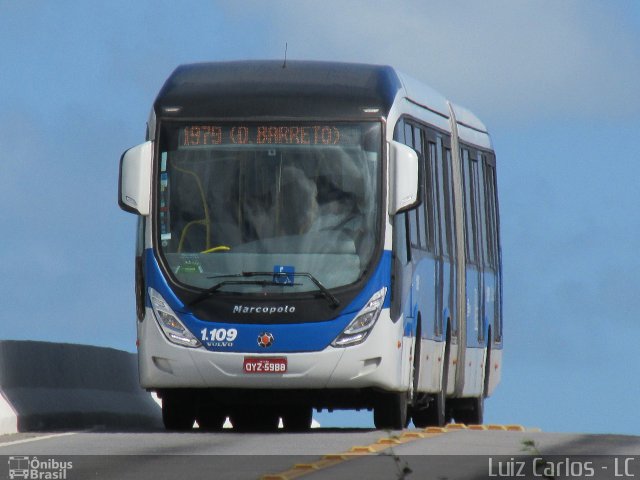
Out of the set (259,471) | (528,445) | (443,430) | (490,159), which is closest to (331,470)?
(259,471)

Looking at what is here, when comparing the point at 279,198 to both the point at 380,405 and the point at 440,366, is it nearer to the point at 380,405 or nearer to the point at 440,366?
the point at 380,405

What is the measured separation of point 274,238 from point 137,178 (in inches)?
59.3

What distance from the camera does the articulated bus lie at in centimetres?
2127

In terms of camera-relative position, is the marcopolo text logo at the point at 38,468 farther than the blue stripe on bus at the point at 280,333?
No

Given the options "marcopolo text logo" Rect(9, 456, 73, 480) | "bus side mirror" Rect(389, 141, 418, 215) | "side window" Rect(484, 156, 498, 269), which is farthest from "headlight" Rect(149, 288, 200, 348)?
"side window" Rect(484, 156, 498, 269)

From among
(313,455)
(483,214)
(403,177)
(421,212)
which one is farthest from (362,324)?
(483,214)

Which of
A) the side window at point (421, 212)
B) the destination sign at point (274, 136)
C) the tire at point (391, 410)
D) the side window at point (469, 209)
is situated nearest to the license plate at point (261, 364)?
the tire at point (391, 410)

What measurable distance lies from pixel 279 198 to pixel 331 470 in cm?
658

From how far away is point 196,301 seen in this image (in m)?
21.3

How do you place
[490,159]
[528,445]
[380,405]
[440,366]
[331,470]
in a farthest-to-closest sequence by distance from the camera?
[490,159], [440,366], [380,405], [331,470], [528,445]

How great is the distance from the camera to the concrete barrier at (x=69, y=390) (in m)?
22.2

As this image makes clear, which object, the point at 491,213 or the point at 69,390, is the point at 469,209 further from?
the point at 69,390

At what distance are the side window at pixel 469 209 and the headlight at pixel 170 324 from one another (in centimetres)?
715

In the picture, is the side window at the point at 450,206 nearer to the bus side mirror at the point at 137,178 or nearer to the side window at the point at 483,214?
the side window at the point at 483,214
